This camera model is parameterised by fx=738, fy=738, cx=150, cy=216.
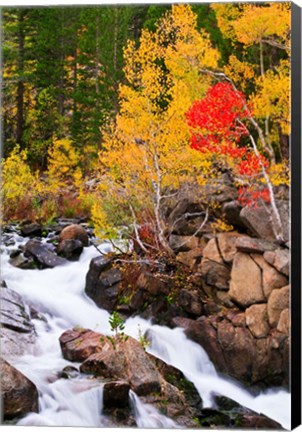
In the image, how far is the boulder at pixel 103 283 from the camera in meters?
5.71

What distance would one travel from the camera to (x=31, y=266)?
225 inches

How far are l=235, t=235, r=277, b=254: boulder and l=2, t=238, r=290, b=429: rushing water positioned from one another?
0.78 meters

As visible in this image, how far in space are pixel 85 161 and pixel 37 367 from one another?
5.29ft

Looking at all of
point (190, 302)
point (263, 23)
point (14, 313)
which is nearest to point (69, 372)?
point (14, 313)

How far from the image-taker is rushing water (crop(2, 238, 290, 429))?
5418 mm

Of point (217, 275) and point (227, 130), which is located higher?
point (227, 130)

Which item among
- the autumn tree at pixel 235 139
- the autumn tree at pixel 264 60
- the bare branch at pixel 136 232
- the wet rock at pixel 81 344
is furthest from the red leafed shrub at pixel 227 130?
the wet rock at pixel 81 344

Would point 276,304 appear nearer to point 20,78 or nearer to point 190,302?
point 190,302

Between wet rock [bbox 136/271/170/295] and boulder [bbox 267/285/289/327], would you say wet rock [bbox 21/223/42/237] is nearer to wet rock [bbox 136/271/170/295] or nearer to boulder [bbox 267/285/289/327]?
wet rock [bbox 136/271/170/295]

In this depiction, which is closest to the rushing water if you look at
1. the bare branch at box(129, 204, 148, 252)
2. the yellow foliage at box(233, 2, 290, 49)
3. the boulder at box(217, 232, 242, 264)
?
the bare branch at box(129, 204, 148, 252)

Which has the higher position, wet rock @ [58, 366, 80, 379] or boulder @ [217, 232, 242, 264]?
boulder @ [217, 232, 242, 264]

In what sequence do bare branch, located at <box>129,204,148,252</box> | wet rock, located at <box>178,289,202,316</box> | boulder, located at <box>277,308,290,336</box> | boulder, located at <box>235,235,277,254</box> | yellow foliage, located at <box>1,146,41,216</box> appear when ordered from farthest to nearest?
yellow foliage, located at <box>1,146,41,216</box> → bare branch, located at <box>129,204,148,252</box> → wet rock, located at <box>178,289,202,316</box> → boulder, located at <box>235,235,277,254</box> → boulder, located at <box>277,308,290,336</box>

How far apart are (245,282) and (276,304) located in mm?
292

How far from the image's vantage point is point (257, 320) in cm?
541
